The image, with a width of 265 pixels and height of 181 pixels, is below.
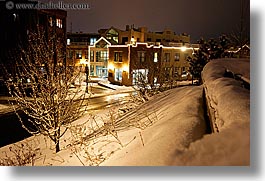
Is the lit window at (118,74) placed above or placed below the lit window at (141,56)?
below

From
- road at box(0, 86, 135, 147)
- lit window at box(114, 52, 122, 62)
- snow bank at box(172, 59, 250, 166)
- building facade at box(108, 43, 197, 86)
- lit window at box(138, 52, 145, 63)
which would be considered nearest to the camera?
snow bank at box(172, 59, 250, 166)

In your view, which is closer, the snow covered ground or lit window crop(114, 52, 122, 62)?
the snow covered ground

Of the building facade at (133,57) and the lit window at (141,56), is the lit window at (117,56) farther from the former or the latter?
the lit window at (141,56)

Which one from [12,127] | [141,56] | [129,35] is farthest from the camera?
[129,35]

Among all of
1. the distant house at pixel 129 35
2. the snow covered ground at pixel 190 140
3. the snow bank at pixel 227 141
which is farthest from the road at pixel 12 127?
the distant house at pixel 129 35

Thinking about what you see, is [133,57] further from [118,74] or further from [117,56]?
[118,74]

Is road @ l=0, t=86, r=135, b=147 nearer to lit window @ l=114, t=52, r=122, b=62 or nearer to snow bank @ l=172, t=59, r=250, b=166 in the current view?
snow bank @ l=172, t=59, r=250, b=166

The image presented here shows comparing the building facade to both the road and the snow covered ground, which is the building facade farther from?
the snow covered ground

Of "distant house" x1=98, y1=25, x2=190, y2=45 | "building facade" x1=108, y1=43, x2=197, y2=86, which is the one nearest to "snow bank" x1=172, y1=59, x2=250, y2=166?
"building facade" x1=108, y1=43, x2=197, y2=86

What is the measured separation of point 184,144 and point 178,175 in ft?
0.66

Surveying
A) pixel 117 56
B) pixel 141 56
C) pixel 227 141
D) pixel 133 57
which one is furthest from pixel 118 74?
pixel 227 141

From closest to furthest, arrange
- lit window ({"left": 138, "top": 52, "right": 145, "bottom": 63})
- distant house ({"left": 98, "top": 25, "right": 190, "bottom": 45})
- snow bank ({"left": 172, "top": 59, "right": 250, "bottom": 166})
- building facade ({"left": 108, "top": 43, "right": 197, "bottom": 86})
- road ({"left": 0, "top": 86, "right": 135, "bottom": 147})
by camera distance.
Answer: snow bank ({"left": 172, "top": 59, "right": 250, "bottom": 166}) < road ({"left": 0, "top": 86, "right": 135, "bottom": 147}) < building facade ({"left": 108, "top": 43, "right": 197, "bottom": 86}) < lit window ({"left": 138, "top": 52, "right": 145, "bottom": 63}) < distant house ({"left": 98, "top": 25, "right": 190, "bottom": 45})

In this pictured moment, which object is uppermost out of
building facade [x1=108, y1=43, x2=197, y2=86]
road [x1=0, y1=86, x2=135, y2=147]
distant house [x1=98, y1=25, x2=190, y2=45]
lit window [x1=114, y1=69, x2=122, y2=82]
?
distant house [x1=98, y1=25, x2=190, y2=45]

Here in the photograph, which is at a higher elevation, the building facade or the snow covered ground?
the building facade
